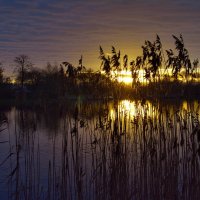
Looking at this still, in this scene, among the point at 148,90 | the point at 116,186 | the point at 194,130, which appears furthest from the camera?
the point at 148,90

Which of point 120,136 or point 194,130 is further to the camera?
point 120,136

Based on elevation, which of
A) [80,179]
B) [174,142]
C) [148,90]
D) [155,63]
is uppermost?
[155,63]

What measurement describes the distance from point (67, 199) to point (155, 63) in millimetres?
2314

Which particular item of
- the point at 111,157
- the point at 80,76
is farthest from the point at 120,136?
the point at 80,76

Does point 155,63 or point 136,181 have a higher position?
point 155,63

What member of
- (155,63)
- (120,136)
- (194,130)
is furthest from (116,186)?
(155,63)

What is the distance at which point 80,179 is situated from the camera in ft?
16.8

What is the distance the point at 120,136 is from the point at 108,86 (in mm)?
818

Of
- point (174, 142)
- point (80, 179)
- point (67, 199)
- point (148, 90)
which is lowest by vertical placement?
point (67, 199)

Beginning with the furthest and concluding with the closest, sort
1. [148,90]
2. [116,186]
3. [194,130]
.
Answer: [148,90]
[116,186]
[194,130]

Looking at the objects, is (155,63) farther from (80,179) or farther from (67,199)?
(67,199)

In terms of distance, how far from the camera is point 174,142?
17.1 feet

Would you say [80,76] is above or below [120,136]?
above

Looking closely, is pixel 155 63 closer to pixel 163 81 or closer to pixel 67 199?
pixel 163 81
